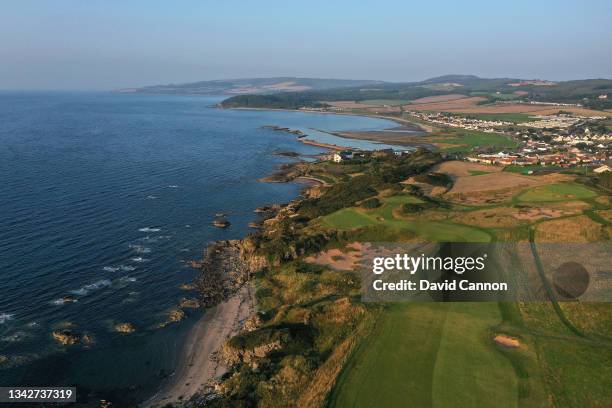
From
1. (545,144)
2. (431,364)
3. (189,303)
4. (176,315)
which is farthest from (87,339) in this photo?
(545,144)

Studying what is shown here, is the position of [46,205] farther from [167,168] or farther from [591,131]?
[591,131]

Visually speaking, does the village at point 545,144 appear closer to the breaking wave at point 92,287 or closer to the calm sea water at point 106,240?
the calm sea water at point 106,240

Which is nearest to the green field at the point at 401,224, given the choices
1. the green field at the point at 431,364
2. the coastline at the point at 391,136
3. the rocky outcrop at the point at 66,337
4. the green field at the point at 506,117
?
the green field at the point at 431,364

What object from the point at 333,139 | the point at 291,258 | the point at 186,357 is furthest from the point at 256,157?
the point at 186,357

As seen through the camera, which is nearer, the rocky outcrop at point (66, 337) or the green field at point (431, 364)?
the green field at point (431, 364)

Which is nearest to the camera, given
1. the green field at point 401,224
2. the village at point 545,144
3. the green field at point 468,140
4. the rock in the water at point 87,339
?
the rock in the water at point 87,339

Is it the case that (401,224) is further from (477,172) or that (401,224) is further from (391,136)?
(391,136)
